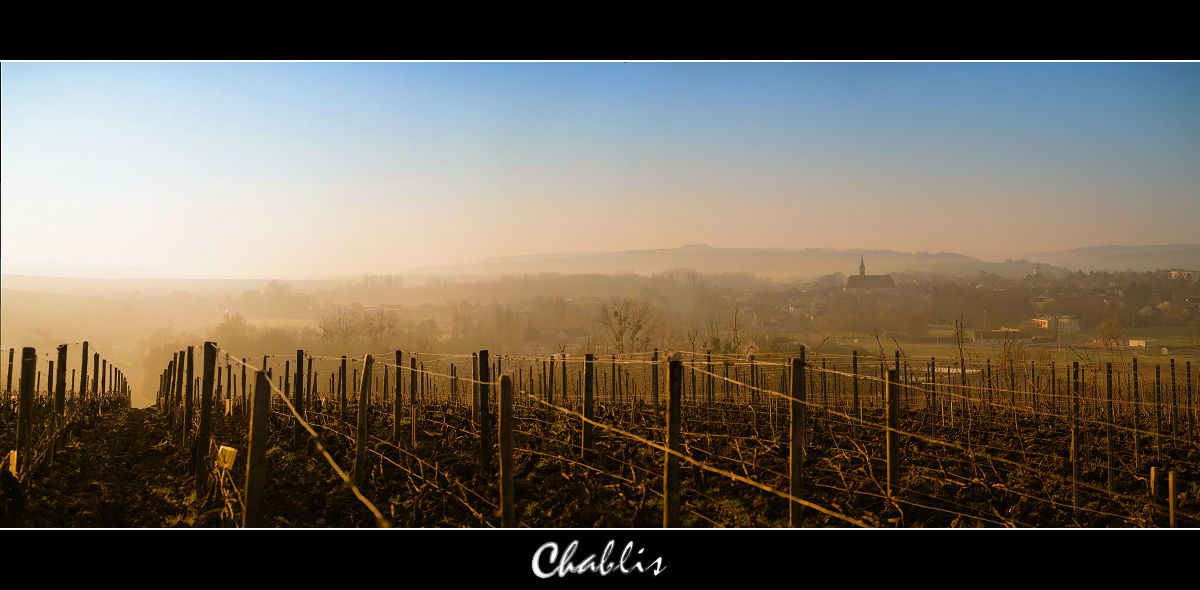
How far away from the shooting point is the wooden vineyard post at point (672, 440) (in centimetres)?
383

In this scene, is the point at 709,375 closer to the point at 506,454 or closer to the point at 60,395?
the point at 506,454

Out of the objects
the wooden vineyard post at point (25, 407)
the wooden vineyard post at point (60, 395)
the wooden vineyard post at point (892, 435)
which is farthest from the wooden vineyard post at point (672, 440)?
the wooden vineyard post at point (60, 395)

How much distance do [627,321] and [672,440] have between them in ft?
89.8

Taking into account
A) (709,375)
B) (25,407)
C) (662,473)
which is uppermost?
(709,375)

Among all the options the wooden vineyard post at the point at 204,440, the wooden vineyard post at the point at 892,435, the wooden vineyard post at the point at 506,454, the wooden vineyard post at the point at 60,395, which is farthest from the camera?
the wooden vineyard post at the point at 60,395

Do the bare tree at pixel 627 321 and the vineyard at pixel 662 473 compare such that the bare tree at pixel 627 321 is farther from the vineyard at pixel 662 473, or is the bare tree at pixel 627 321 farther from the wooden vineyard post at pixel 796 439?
the wooden vineyard post at pixel 796 439

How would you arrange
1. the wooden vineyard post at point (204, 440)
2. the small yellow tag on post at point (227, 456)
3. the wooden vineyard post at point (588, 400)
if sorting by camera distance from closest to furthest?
the small yellow tag on post at point (227, 456) < the wooden vineyard post at point (204, 440) < the wooden vineyard post at point (588, 400)

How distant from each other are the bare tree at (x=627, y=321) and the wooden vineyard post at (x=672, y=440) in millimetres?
25884

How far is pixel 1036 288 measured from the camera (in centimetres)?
3014

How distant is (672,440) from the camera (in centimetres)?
381

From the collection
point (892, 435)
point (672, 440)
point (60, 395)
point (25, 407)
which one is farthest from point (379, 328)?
point (672, 440)

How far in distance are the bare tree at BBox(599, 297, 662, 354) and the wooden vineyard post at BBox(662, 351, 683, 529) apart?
25.9 meters

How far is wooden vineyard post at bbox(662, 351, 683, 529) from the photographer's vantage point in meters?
3.83

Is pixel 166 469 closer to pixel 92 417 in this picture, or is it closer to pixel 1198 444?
pixel 92 417
